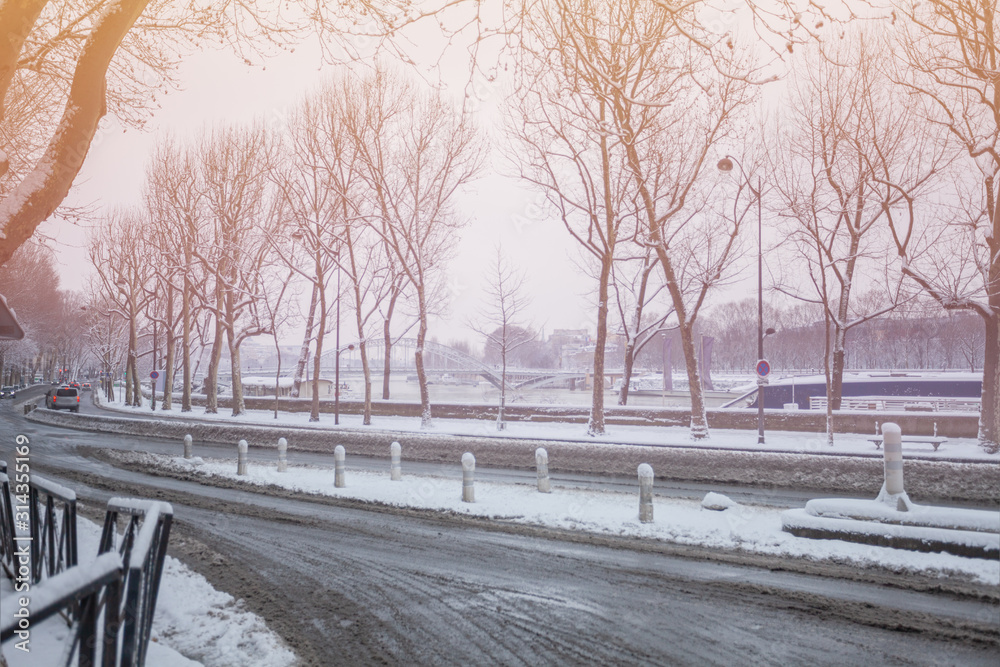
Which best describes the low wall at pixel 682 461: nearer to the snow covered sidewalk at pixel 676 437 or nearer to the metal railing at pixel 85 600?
the snow covered sidewalk at pixel 676 437

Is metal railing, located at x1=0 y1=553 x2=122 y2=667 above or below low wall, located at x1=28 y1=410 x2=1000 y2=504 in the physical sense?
above

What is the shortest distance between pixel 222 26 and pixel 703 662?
815 centimetres

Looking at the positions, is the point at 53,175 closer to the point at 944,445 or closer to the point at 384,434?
the point at 384,434

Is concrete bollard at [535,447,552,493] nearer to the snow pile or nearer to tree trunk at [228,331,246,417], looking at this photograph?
the snow pile

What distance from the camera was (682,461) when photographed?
54.2 ft

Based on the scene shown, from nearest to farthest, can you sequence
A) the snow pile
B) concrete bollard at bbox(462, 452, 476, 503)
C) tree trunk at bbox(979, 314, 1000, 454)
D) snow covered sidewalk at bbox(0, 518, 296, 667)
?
snow covered sidewalk at bbox(0, 518, 296, 667)
the snow pile
concrete bollard at bbox(462, 452, 476, 503)
tree trunk at bbox(979, 314, 1000, 454)

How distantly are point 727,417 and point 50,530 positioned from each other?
23.6 meters

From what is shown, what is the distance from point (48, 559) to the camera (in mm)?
6234

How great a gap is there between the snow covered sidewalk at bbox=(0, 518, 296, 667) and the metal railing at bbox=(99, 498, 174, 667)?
0.47m

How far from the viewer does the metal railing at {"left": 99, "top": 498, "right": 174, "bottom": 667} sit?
11.5 feet

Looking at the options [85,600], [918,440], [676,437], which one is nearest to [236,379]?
[676,437]

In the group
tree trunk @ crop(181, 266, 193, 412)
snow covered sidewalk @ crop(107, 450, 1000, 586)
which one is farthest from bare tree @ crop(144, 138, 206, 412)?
snow covered sidewalk @ crop(107, 450, 1000, 586)

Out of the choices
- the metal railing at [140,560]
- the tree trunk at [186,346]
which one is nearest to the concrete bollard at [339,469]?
the metal railing at [140,560]

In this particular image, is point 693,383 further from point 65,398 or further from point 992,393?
point 65,398
